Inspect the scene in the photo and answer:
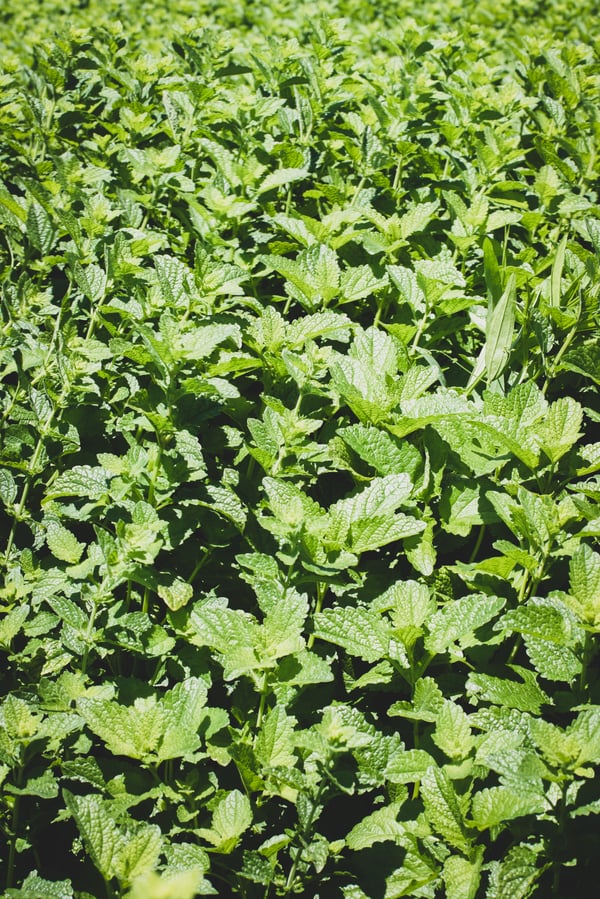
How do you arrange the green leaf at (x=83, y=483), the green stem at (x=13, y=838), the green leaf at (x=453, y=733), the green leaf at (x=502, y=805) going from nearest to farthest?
the green leaf at (x=502, y=805)
the green leaf at (x=453, y=733)
the green stem at (x=13, y=838)
the green leaf at (x=83, y=483)

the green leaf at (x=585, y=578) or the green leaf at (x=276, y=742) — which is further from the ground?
the green leaf at (x=585, y=578)

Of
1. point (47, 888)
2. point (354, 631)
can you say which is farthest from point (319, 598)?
point (47, 888)

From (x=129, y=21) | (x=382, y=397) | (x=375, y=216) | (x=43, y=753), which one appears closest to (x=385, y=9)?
(x=129, y=21)

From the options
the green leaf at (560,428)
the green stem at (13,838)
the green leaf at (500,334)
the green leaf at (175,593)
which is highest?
the green leaf at (500,334)

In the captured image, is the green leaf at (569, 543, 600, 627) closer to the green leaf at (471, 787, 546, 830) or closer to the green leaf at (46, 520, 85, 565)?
the green leaf at (471, 787, 546, 830)

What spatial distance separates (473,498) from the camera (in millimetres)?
1813

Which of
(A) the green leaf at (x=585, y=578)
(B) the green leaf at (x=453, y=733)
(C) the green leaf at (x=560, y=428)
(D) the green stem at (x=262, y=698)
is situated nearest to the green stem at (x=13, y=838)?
(D) the green stem at (x=262, y=698)

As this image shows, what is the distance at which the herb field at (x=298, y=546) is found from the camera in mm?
1464

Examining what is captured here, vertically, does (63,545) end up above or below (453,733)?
above

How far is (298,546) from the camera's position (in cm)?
159

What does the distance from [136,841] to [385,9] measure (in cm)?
677

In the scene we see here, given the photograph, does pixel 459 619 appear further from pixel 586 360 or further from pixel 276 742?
pixel 586 360

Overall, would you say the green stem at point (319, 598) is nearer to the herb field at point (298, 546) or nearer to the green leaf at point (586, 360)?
the herb field at point (298, 546)

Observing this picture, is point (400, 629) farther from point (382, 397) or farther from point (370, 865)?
point (382, 397)
